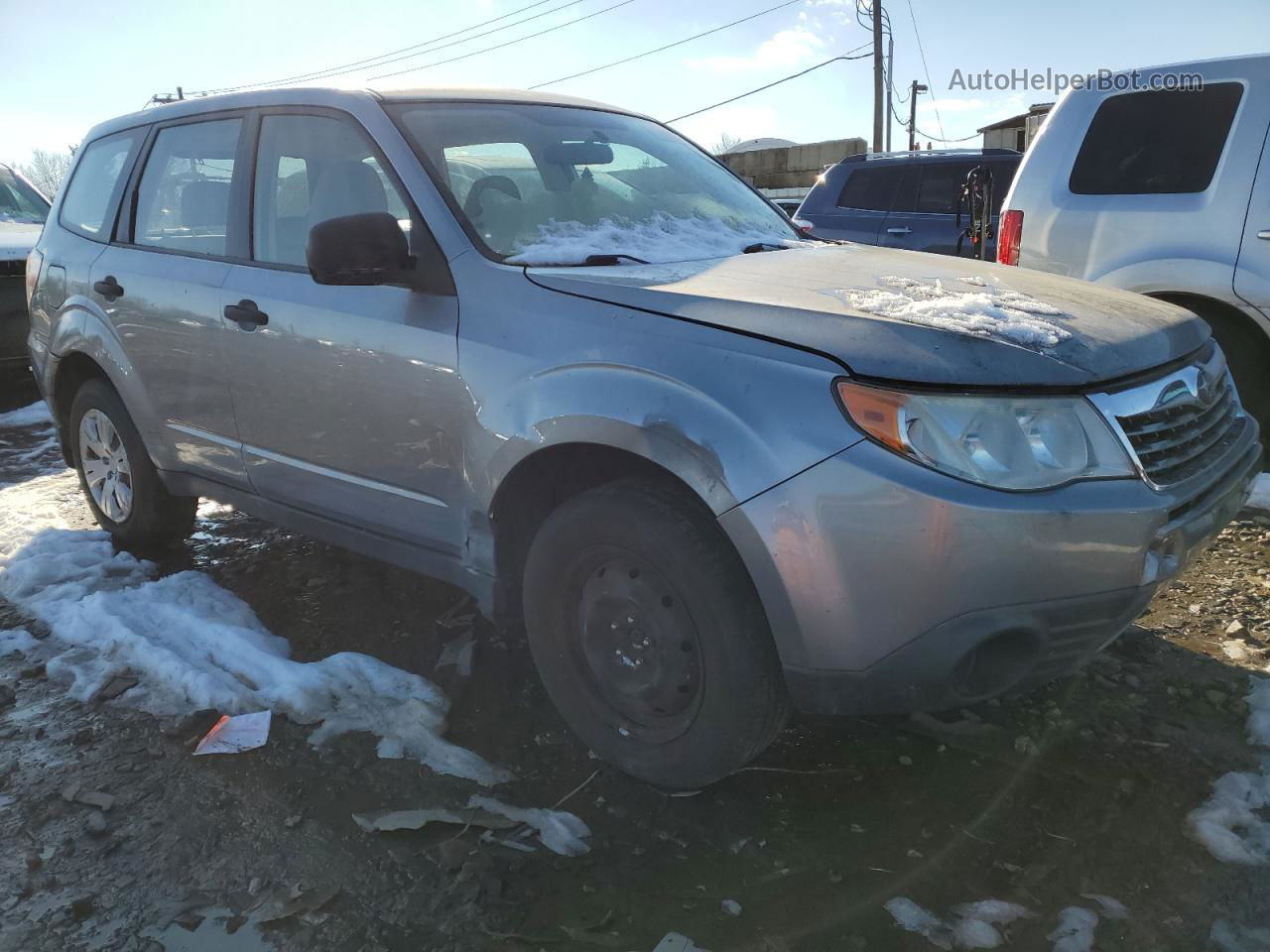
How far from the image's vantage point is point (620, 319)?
2.33 meters

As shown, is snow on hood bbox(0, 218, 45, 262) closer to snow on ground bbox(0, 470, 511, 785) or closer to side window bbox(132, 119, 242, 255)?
side window bbox(132, 119, 242, 255)

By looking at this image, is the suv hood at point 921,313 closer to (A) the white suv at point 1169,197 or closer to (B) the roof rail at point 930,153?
(A) the white suv at point 1169,197

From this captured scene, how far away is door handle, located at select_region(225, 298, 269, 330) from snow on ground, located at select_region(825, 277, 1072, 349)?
182 cm

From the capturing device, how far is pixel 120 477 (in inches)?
166

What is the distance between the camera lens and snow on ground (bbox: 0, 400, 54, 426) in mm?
7159

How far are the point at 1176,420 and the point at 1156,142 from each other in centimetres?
312

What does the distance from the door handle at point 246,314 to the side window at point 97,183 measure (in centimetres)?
124

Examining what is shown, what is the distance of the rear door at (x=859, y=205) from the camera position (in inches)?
357

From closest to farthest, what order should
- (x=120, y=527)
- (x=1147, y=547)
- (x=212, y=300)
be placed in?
(x=1147, y=547) → (x=212, y=300) → (x=120, y=527)

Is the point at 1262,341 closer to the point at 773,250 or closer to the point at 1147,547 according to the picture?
the point at 773,250

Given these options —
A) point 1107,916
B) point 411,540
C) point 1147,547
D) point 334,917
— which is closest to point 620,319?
point 411,540

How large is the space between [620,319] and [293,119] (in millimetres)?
1641

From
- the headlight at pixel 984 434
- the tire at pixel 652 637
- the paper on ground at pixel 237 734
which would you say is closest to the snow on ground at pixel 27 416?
the paper on ground at pixel 237 734

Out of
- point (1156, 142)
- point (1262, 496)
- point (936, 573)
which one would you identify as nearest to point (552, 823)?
point (936, 573)
